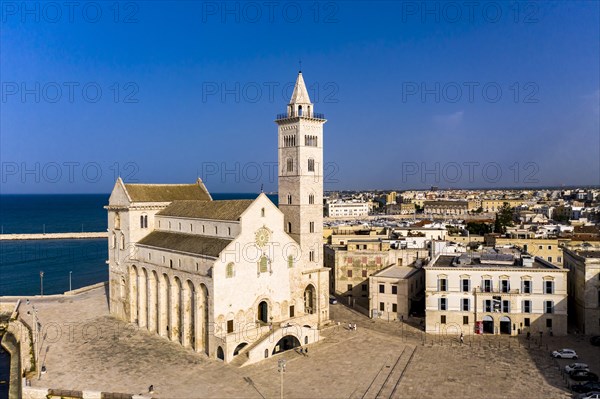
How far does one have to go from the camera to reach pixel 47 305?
214 feet

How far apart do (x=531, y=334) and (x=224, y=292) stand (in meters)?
29.6

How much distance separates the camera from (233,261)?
44844mm

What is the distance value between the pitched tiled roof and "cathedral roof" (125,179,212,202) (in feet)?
7.89

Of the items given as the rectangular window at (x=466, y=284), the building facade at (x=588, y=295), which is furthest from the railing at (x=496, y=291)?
the building facade at (x=588, y=295)

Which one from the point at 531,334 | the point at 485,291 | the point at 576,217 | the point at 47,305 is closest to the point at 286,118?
the point at 485,291

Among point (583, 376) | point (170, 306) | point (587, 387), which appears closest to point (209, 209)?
point (170, 306)

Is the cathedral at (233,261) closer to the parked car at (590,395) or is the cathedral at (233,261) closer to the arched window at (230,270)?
the arched window at (230,270)

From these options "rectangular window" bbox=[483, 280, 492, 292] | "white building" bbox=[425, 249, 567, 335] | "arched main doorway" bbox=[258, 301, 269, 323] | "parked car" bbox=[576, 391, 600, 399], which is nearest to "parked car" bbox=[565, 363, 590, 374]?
"parked car" bbox=[576, 391, 600, 399]

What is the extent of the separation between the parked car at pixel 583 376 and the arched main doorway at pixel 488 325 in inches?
463

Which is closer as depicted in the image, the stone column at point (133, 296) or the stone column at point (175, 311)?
the stone column at point (175, 311)

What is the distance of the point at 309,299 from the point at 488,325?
18.0 metres

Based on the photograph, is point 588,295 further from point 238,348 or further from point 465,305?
point 238,348

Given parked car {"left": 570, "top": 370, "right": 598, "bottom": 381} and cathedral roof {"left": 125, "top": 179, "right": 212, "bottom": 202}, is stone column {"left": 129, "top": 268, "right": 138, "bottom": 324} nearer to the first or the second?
cathedral roof {"left": 125, "top": 179, "right": 212, "bottom": 202}

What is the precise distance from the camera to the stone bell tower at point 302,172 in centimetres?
5262
